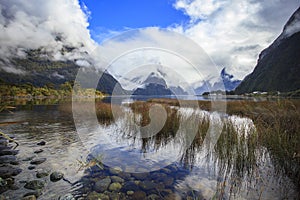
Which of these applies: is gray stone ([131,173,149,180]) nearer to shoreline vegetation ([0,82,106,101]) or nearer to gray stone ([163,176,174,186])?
gray stone ([163,176,174,186])

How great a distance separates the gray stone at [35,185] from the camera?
3752 millimetres

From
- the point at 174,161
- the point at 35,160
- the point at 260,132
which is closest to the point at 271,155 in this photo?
the point at 260,132

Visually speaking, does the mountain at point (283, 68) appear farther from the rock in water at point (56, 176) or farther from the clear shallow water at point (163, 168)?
the rock in water at point (56, 176)

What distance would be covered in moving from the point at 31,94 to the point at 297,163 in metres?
89.3

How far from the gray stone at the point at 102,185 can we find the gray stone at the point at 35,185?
1203 millimetres

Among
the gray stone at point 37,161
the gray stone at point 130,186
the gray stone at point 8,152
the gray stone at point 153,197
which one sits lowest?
the gray stone at point 153,197

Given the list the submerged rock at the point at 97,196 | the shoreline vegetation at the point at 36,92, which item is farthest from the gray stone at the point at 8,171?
the shoreline vegetation at the point at 36,92

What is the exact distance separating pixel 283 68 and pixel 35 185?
124 m

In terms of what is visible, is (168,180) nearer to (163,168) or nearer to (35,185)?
(163,168)

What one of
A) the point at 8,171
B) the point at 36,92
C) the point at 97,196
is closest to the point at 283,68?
the point at 97,196

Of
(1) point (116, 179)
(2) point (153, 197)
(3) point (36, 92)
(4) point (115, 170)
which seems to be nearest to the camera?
(2) point (153, 197)

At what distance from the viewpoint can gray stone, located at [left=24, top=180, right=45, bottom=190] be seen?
3752 millimetres

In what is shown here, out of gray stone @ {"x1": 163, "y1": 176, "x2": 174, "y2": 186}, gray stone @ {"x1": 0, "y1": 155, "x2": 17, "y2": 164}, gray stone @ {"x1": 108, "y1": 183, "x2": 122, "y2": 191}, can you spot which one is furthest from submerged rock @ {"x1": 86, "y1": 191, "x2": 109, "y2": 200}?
gray stone @ {"x1": 0, "y1": 155, "x2": 17, "y2": 164}

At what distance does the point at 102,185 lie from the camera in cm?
387
